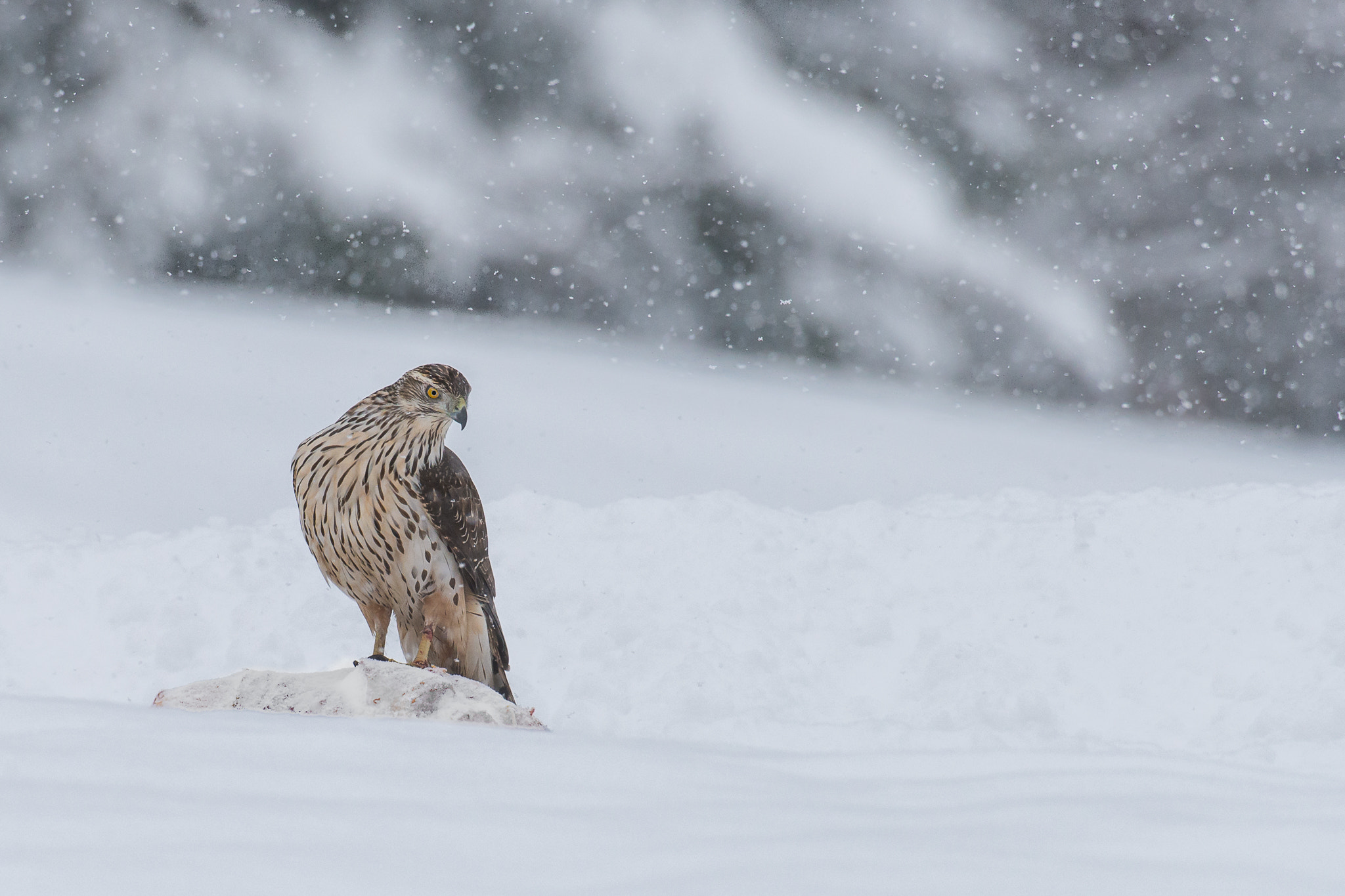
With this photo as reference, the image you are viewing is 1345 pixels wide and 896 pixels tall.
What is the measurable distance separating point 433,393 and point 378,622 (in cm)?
101

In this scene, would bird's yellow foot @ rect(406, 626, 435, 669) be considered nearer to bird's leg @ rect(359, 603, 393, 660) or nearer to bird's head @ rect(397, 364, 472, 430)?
bird's leg @ rect(359, 603, 393, 660)

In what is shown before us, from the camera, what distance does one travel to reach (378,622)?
4.40 meters

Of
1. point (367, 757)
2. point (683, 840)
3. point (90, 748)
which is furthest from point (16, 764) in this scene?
point (683, 840)

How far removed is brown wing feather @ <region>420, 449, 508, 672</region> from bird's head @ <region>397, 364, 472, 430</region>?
0.19m

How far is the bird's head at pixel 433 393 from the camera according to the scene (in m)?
4.14

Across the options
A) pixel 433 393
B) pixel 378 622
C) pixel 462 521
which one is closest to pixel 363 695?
pixel 378 622

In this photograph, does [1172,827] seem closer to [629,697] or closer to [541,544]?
[629,697]

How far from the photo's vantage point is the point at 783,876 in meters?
1.50

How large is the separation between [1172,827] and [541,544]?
8.10m

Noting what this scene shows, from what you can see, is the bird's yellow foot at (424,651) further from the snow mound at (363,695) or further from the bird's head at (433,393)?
the bird's head at (433,393)

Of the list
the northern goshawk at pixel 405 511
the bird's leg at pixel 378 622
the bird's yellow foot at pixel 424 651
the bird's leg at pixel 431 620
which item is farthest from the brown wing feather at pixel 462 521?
the bird's leg at pixel 378 622

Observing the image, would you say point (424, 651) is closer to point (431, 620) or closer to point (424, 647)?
point (424, 647)

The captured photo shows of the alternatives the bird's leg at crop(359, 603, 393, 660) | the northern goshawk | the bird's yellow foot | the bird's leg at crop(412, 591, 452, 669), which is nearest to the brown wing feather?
the northern goshawk

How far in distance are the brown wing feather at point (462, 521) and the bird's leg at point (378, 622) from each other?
0.38 metres
